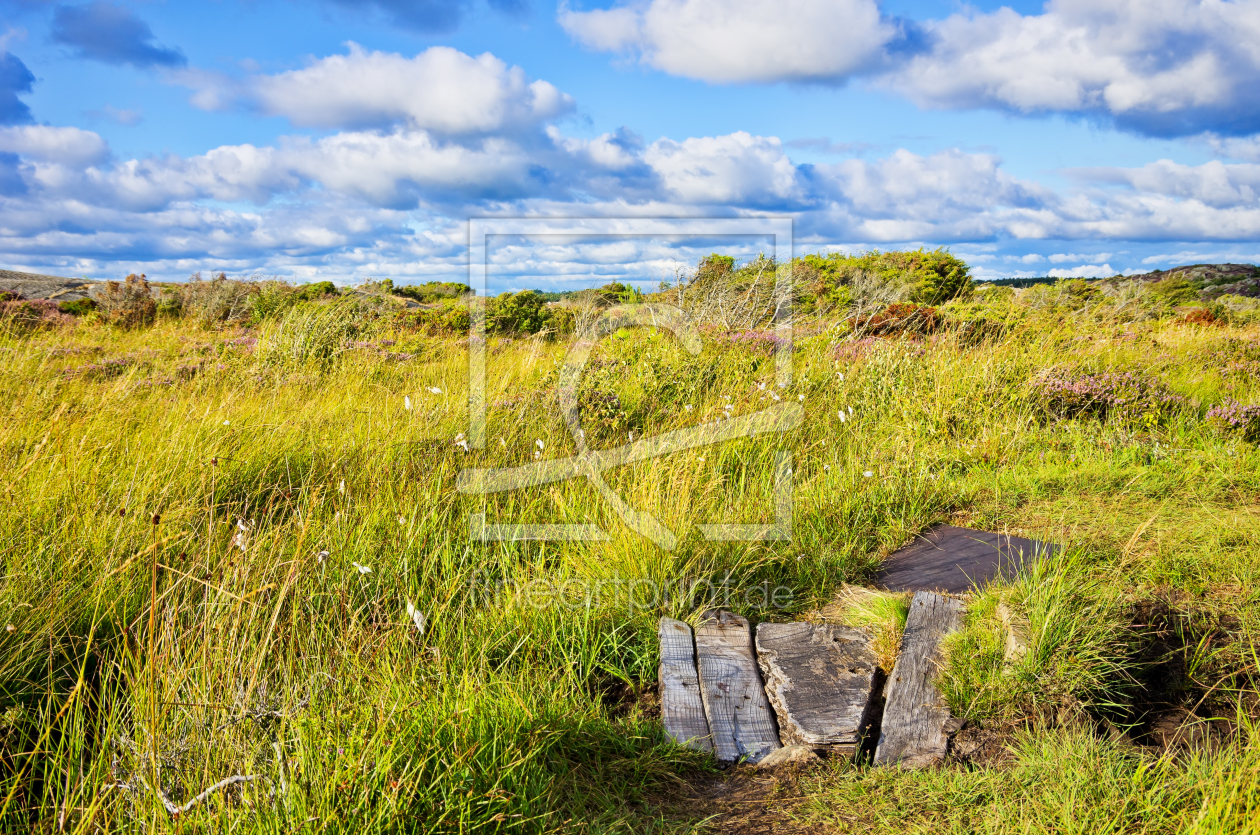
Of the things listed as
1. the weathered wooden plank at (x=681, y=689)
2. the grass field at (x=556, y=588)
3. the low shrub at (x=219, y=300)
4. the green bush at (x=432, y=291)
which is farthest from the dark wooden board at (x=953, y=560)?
the green bush at (x=432, y=291)

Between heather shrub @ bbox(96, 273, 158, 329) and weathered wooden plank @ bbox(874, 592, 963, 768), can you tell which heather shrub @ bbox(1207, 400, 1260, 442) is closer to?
weathered wooden plank @ bbox(874, 592, 963, 768)

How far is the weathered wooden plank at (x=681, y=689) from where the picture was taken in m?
2.75

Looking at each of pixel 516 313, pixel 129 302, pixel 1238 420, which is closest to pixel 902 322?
pixel 1238 420

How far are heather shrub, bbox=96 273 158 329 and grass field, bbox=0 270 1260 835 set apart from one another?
243 inches

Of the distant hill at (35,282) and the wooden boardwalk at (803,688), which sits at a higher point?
the distant hill at (35,282)

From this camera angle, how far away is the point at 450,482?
4379 millimetres

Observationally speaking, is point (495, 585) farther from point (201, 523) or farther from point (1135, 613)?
point (1135, 613)

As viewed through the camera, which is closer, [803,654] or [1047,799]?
[1047,799]

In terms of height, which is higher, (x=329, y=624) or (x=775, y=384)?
(x=775, y=384)

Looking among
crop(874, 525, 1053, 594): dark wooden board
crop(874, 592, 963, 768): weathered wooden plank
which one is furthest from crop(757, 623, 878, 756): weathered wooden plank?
crop(874, 525, 1053, 594): dark wooden board

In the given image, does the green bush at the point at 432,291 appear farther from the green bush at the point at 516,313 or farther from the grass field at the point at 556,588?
the grass field at the point at 556,588

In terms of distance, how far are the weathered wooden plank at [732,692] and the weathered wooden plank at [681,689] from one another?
1.4 inches

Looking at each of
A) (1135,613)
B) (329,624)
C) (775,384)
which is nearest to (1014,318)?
(775,384)

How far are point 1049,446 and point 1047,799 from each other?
169 inches
